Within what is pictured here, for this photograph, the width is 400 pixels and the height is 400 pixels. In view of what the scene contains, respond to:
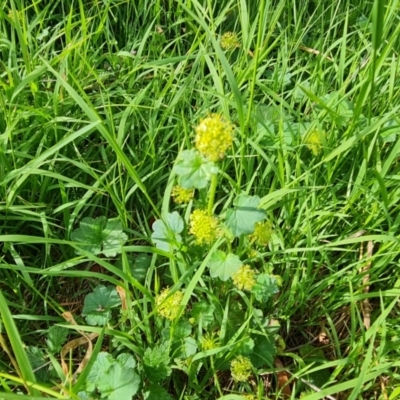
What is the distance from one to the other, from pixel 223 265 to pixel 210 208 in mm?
127

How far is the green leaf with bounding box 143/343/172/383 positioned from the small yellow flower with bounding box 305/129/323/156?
0.58 meters

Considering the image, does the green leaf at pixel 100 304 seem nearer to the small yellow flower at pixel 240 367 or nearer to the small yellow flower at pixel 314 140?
the small yellow flower at pixel 240 367

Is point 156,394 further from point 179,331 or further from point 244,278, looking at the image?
point 244,278

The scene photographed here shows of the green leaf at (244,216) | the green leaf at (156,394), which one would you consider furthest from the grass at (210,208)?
the green leaf at (244,216)

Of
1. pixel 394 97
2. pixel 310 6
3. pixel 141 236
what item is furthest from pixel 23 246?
pixel 310 6

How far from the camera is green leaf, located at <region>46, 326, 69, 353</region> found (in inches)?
50.5

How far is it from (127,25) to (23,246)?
32.0 inches

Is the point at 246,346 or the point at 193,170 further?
the point at 246,346

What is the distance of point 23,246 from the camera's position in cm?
146

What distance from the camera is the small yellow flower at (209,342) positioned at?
1221 millimetres

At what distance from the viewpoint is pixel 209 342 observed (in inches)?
48.1

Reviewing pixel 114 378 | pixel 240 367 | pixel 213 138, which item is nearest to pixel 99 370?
pixel 114 378

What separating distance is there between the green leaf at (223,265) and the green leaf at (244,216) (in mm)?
105

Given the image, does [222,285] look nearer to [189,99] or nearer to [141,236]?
[141,236]
